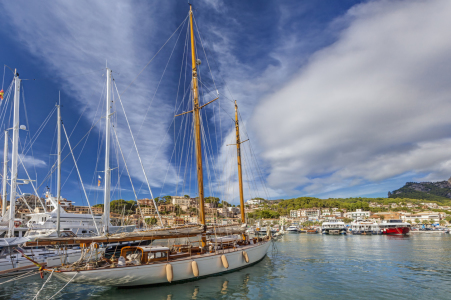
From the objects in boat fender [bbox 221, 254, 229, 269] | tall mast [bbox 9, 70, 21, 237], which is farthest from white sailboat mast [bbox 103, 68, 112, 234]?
boat fender [bbox 221, 254, 229, 269]

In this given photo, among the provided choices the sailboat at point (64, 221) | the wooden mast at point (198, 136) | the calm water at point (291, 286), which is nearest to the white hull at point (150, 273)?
the calm water at point (291, 286)

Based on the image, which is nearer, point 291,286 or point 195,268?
point 195,268

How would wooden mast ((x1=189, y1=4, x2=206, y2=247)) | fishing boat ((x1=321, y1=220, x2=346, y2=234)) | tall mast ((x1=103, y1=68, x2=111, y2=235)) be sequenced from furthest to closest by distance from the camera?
fishing boat ((x1=321, y1=220, x2=346, y2=234))
tall mast ((x1=103, y1=68, x2=111, y2=235))
wooden mast ((x1=189, y1=4, x2=206, y2=247))

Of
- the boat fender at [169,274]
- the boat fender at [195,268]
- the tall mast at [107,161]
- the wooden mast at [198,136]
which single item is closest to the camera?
the boat fender at [169,274]

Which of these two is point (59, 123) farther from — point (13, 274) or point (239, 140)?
point (239, 140)

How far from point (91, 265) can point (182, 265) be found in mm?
5344

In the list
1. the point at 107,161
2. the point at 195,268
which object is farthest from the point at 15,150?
the point at 195,268

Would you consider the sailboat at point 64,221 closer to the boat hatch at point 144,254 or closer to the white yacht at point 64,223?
the white yacht at point 64,223

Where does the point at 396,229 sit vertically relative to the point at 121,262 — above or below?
below

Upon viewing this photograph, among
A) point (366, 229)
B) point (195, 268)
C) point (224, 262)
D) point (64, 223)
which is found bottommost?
point (366, 229)

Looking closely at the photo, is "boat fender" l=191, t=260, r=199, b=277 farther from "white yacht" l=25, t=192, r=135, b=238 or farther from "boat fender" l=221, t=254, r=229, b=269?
"white yacht" l=25, t=192, r=135, b=238

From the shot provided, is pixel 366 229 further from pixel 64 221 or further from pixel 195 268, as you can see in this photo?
pixel 195 268

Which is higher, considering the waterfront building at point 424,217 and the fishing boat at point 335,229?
the fishing boat at point 335,229

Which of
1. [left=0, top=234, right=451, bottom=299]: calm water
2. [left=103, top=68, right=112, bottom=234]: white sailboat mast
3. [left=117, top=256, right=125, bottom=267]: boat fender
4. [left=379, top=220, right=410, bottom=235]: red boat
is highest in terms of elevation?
[left=103, top=68, right=112, bottom=234]: white sailboat mast
